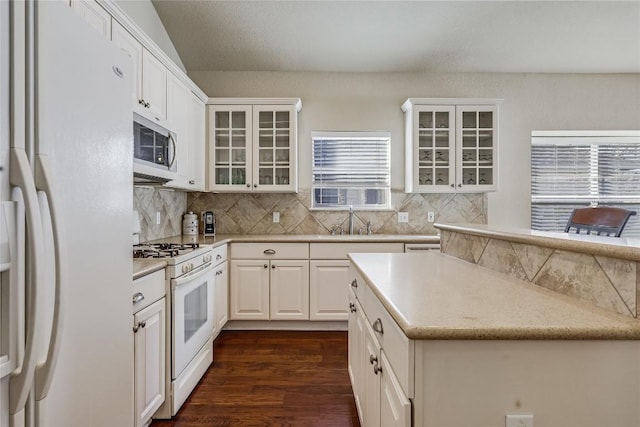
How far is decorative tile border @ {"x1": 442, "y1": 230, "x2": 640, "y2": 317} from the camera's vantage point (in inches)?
36.5

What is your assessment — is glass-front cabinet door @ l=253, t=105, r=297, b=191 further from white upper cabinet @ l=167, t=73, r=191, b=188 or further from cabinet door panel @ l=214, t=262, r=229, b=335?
cabinet door panel @ l=214, t=262, r=229, b=335

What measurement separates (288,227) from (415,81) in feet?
7.14

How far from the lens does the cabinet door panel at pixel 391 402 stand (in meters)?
0.84

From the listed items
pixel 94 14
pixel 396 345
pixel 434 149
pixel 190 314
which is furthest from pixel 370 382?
pixel 434 149

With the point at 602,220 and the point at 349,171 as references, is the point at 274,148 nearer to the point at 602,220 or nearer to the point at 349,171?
the point at 349,171

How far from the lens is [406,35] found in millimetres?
3355

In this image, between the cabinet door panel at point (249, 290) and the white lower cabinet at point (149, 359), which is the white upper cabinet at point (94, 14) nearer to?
the white lower cabinet at point (149, 359)

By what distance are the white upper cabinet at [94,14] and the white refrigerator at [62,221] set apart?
2.00 feet

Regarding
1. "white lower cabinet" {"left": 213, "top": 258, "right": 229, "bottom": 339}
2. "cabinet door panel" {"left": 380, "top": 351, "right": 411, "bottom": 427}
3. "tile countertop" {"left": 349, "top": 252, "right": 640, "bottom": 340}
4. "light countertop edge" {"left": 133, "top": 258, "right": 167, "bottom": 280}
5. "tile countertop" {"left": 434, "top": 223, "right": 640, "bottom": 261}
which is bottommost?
"white lower cabinet" {"left": 213, "top": 258, "right": 229, "bottom": 339}

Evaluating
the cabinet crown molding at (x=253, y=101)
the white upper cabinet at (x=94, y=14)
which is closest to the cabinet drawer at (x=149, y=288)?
the white upper cabinet at (x=94, y=14)

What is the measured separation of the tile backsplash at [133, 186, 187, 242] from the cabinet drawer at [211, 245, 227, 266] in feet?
1.90

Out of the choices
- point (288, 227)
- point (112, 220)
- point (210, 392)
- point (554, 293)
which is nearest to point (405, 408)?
point (554, 293)

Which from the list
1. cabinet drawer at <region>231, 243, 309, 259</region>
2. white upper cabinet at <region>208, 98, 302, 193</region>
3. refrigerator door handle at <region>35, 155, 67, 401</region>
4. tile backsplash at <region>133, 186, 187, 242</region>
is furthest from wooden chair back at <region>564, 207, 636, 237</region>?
tile backsplash at <region>133, 186, 187, 242</region>

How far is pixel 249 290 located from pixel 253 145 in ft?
4.79
